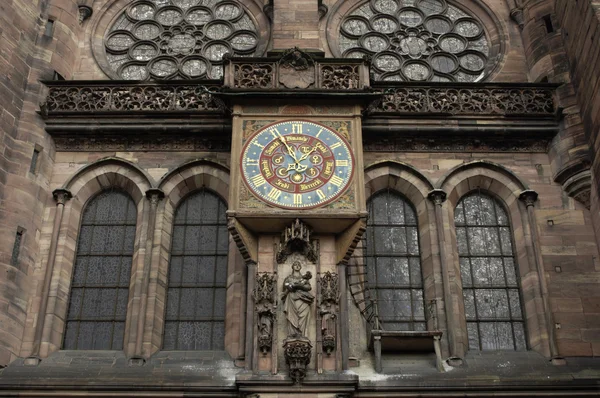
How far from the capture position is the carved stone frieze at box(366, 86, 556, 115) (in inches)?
758

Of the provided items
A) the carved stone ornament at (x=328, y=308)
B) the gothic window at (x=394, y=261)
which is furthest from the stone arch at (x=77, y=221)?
the gothic window at (x=394, y=261)

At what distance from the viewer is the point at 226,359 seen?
1664cm

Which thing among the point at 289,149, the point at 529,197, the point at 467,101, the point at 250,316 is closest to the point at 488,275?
the point at 529,197

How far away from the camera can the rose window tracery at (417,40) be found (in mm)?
21516

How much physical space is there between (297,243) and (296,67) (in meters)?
3.83

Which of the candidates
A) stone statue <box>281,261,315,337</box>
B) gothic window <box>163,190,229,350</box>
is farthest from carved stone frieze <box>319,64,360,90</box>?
stone statue <box>281,261,315,337</box>

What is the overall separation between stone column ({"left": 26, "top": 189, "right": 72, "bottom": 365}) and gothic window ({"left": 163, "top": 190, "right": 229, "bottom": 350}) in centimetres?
215

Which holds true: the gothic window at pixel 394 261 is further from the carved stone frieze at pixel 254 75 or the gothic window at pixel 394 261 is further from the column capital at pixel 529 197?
the carved stone frieze at pixel 254 75

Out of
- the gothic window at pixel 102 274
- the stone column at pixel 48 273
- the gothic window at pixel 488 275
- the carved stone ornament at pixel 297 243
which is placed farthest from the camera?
the gothic window at pixel 488 275

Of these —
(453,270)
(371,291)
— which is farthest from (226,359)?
(453,270)

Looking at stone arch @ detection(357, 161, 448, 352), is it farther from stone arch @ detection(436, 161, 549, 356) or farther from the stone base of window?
the stone base of window

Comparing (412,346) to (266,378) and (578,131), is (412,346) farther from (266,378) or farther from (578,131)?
(578,131)

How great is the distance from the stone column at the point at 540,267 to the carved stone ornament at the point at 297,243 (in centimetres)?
425

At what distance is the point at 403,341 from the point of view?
16328 millimetres
